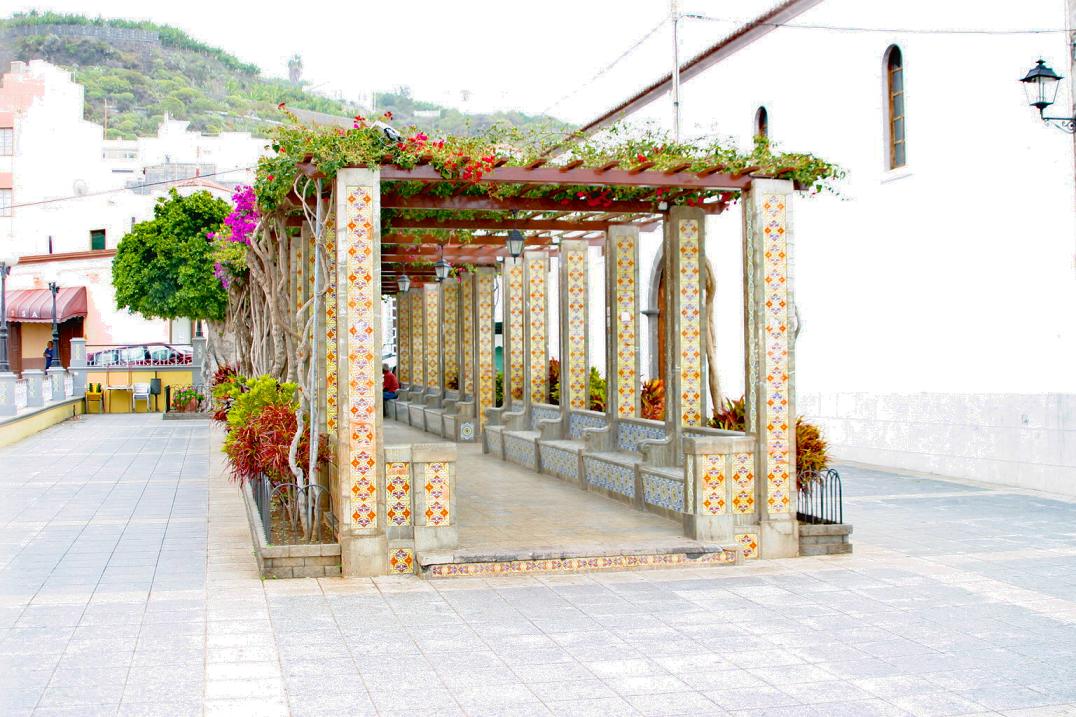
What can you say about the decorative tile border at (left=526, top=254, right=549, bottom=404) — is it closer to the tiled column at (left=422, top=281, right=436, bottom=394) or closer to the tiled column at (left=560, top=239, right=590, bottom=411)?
the tiled column at (left=560, top=239, right=590, bottom=411)

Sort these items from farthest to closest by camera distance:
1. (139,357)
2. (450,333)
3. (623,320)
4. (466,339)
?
(139,357) → (450,333) → (466,339) → (623,320)

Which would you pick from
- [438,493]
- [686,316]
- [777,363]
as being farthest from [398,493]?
[686,316]

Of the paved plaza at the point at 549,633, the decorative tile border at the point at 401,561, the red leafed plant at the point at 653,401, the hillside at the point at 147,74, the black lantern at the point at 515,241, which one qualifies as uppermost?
the hillside at the point at 147,74

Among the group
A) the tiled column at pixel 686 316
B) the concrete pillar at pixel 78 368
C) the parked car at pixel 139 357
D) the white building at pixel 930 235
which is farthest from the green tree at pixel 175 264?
the tiled column at pixel 686 316

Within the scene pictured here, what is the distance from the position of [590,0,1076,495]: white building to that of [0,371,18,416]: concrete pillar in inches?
533

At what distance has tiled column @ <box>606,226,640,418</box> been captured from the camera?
1251 centimetres

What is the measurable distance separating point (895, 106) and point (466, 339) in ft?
26.2

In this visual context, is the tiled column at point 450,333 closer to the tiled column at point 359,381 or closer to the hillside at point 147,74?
the tiled column at point 359,381

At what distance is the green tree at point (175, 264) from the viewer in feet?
83.4

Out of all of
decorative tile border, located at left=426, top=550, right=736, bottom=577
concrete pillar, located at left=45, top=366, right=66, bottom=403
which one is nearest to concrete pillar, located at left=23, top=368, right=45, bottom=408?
concrete pillar, located at left=45, top=366, right=66, bottom=403

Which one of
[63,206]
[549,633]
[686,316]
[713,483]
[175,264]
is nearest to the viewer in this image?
[549,633]

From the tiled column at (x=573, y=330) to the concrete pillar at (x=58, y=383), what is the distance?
1622 cm

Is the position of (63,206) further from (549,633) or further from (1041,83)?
(549,633)

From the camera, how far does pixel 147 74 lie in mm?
81375
